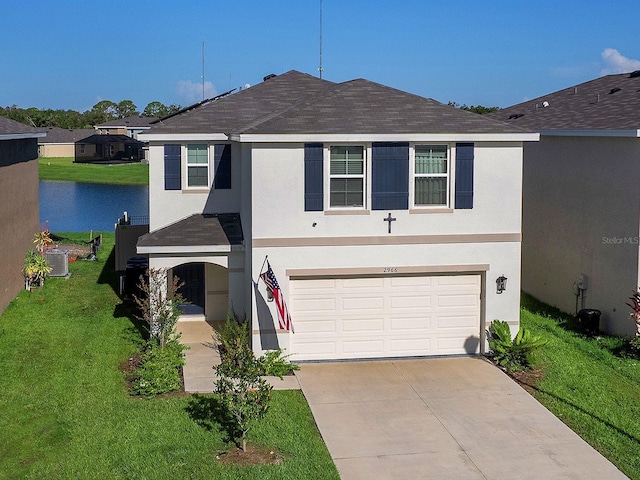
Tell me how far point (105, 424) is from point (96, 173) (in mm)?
68620

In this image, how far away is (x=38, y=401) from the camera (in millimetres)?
13680

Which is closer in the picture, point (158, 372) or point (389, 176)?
point (158, 372)

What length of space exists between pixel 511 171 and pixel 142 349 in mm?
8136

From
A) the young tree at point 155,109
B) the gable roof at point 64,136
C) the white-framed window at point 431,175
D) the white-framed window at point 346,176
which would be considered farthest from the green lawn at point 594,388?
the young tree at point 155,109

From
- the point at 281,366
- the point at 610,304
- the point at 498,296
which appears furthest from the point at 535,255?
the point at 281,366

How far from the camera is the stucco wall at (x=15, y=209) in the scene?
66.4 feet

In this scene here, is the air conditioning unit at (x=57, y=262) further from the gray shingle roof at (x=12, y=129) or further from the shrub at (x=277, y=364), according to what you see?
the shrub at (x=277, y=364)

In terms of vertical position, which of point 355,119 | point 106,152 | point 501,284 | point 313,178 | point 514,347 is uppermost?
point 106,152

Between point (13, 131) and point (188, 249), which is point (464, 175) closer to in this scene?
point (188, 249)

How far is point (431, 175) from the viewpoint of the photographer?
16219 mm

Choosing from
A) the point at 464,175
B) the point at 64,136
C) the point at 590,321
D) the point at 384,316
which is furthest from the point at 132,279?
the point at 64,136

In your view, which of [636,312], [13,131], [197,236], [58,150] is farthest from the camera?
[58,150]

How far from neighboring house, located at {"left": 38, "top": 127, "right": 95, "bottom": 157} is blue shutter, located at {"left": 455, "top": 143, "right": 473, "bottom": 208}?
82539 millimetres

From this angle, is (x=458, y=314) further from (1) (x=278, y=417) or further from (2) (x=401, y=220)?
(1) (x=278, y=417)
